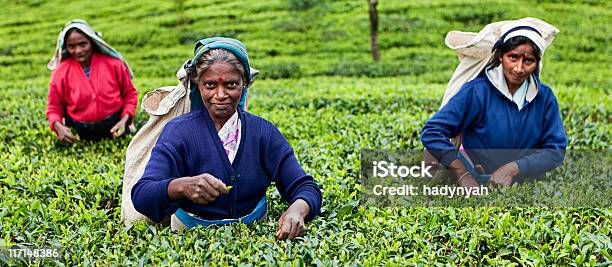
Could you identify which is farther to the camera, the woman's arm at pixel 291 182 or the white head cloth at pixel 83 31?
the white head cloth at pixel 83 31

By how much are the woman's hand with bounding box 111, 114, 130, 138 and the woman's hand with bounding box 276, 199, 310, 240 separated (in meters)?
3.44

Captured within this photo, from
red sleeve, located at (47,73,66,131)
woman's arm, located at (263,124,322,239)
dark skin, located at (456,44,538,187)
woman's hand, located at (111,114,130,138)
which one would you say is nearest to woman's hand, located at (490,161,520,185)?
dark skin, located at (456,44,538,187)

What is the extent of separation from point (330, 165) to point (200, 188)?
203 centimetres

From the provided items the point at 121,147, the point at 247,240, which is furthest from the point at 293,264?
the point at 121,147

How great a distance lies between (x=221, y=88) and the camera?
2787 mm

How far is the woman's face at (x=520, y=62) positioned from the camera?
142 inches

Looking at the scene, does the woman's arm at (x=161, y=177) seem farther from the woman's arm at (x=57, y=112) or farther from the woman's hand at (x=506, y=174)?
the woman's arm at (x=57, y=112)

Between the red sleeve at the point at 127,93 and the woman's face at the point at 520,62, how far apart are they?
12.0 feet

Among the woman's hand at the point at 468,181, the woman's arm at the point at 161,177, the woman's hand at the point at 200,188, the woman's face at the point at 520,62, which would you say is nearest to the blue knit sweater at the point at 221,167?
the woman's arm at the point at 161,177

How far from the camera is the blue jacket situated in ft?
12.5

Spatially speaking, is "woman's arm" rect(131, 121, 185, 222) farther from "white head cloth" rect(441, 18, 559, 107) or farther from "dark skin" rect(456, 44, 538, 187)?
"white head cloth" rect(441, 18, 559, 107)

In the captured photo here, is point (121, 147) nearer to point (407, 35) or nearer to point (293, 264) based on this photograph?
point (293, 264)

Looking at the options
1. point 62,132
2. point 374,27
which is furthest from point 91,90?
point 374,27

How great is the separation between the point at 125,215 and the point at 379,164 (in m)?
2.12
